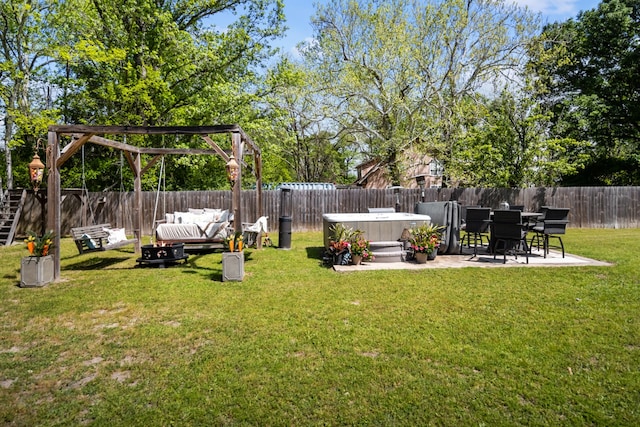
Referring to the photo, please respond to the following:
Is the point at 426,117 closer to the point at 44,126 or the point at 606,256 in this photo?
the point at 606,256

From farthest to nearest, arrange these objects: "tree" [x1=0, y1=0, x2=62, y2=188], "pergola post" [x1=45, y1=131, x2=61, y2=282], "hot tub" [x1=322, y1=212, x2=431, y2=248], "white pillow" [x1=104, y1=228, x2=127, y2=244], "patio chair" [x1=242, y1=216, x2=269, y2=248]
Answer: "tree" [x1=0, y1=0, x2=62, y2=188] < "patio chair" [x1=242, y1=216, x2=269, y2=248] < "hot tub" [x1=322, y1=212, x2=431, y2=248] < "white pillow" [x1=104, y1=228, x2=127, y2=244] < "pergola post" [x1=45, y1=131, x2=61, y2=282]

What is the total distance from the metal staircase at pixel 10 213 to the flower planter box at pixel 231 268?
840cm

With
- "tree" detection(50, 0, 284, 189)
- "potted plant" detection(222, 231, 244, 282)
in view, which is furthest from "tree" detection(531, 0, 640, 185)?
"potted plant" detection(222, 231, 244, 282)

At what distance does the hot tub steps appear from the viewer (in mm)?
7020

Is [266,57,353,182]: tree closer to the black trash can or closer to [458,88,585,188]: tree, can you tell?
[458,88,585,188]: tree

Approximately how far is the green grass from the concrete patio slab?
0.90 metres

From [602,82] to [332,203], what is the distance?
16435mm

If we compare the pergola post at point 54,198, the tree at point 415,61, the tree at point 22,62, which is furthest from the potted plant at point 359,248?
the tree at point 22,62

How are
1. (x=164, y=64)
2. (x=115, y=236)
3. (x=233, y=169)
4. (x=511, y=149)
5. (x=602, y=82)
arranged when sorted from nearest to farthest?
(x=233, y=169), (x=115, y=236), (x=164, y=64), (x=511, y=149), (x=602, y=82)

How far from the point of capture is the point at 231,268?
5.49 metres

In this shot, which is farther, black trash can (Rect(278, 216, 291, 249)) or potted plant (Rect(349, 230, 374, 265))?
black trash can (Rect(278, 216, 291, 249))

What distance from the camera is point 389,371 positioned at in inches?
105

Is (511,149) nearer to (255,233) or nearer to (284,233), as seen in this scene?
(284,233)

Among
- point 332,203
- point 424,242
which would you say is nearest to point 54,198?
point 424,242
